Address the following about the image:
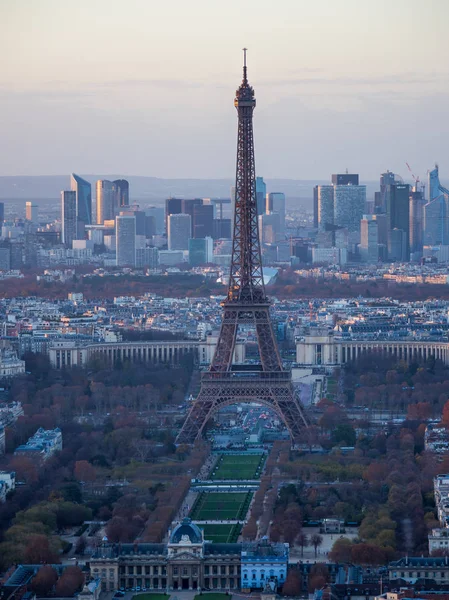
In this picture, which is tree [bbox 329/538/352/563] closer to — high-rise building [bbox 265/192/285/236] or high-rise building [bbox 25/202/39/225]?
high-rise building [bbox 265/192/285/236]

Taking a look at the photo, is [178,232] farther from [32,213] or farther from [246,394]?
[246,394]

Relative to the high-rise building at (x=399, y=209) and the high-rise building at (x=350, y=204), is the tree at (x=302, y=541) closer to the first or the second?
the high-rise building at (x=399, y=209)

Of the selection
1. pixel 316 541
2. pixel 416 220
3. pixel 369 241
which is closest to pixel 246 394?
pixel 316 541

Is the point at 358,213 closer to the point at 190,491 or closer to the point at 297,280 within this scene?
the point at 297,280

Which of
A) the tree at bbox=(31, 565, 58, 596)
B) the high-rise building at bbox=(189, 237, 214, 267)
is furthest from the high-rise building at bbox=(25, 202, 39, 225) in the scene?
the tree at bbox=(31, 565, 58, 596)

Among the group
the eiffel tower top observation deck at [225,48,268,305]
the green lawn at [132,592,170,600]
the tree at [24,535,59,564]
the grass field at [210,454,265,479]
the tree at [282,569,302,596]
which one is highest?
the eiffel tower top observation deck at [225,48,268,305]
